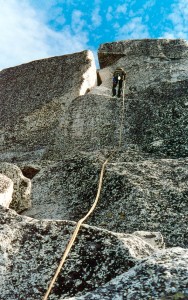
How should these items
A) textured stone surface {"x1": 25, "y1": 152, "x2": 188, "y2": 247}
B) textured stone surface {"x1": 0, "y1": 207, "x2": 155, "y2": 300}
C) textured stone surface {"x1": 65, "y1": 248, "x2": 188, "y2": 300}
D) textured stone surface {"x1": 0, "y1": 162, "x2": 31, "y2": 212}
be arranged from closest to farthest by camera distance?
textured stone surface {"x1": 65, "y1": 248, "x2": 188, "y2": 300} → textured stone surface {"x1": 0, "y1": 207, "x2": 155, "y2": 300} → textured stone surface {"x1": 25, "y1": 152, "x2": 188, "y2": 247} → textured stone surface {"x1": 0, "y1": 162, "x2": 31, "y2": 212}

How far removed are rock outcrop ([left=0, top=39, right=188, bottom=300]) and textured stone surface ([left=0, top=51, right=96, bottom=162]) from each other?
5 centimetres

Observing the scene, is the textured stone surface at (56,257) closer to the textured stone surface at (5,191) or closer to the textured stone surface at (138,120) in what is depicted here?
the textured stone surface at (5,191)

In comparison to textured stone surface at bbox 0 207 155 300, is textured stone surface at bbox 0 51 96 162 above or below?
above

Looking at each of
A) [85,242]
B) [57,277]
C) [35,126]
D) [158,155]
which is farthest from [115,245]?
[35,126]

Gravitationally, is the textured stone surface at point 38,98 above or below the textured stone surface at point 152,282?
above

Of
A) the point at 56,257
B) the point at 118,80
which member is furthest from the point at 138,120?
the point at 56,257

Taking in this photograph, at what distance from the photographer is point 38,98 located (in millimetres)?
16688

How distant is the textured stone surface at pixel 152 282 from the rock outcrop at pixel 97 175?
0.4 inches

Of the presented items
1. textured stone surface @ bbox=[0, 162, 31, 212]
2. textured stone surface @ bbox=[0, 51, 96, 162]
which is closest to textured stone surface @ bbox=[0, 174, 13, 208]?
textured stone surface @ bbox=[0, 162, 31, 212]

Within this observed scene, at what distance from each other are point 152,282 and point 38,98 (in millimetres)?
13106

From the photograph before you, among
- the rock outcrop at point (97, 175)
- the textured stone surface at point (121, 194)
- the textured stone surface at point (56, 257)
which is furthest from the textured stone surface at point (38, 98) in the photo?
the textured stone surface at point (56, 257)

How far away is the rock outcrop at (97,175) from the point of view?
5238mm

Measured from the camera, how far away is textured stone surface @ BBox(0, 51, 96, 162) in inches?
587

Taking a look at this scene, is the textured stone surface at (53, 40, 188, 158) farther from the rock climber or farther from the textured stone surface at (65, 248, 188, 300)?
the textured stone surface at (65, 248, 188, 300)
